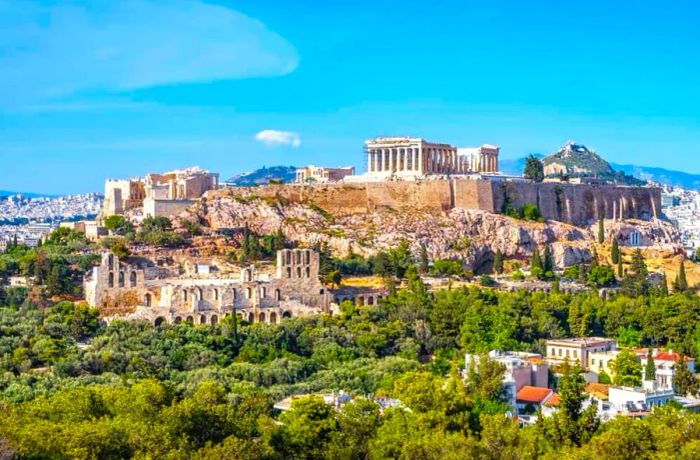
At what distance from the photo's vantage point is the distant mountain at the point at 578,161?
14450 cm

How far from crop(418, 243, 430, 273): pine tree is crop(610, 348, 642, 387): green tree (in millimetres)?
15728

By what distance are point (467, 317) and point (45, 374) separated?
60.3 ft

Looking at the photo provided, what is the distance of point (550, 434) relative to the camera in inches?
1342

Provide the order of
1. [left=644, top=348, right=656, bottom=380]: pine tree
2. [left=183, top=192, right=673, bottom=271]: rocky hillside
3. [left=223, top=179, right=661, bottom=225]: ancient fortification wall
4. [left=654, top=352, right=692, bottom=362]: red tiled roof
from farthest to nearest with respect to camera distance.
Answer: [left=223, top=179, right=661, bottom=225]: ancient fortification wall
[left=183, top=192, right=673, bottom=271]: rocky hillside
[left=654, top=352, right=692, bottom=362]: red tiled roof
[left=644, top=348, right=656, bottom=380]: pine tree

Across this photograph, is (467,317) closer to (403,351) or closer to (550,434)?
(403,351)

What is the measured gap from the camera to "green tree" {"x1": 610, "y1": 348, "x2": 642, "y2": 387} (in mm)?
46156

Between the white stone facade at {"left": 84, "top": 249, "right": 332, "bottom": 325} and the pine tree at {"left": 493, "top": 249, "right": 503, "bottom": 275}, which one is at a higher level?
the pine tree at {"left": 493, "top": 249, "right": 503, "bottom": 275}

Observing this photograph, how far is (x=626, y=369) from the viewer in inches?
1865

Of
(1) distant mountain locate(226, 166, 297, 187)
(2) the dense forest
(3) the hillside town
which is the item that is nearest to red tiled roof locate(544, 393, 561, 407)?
(3) the hillside town

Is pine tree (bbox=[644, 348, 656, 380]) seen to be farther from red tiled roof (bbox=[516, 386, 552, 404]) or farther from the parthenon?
the parthenon

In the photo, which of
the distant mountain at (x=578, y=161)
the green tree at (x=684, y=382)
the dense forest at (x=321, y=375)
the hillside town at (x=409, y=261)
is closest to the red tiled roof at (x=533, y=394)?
the hillside town at (x=409, y=261)

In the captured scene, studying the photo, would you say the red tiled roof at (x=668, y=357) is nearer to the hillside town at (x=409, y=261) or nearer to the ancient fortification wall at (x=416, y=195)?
the hillside town at (x=409, y=261)

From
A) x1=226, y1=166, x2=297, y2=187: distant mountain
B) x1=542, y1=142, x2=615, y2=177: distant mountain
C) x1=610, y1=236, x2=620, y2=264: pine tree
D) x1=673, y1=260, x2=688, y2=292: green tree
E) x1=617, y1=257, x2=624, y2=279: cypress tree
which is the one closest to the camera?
x1=673, y1=260, x2=688, y2=292: green tree

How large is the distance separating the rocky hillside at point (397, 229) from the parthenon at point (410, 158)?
6.67 meters
